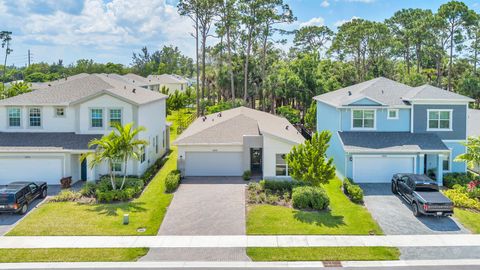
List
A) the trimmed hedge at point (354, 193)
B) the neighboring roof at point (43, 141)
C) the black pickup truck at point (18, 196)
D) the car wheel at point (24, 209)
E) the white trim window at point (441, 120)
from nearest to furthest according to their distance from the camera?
the black pickup truck at point (18, 196)
the car wheel at point (24, 209)
the trimmed hedge at point (354, 193)
the neighboring roof at point (43, 141)
the white trim window at point (441, 120)

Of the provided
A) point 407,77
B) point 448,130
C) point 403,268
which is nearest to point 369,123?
point 448,130

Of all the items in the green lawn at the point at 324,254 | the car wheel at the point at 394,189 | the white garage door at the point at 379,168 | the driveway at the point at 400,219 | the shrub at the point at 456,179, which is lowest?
the green lawn at the point at 324,254

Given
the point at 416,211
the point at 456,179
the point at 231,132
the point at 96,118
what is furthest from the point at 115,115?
the point at 456,179

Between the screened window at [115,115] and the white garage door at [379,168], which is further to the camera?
the screened window at [115,115]

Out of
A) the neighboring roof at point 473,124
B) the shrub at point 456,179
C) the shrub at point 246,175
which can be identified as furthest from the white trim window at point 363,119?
the shrub at point 246,175

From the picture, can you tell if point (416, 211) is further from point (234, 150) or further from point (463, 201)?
point (234, 150)

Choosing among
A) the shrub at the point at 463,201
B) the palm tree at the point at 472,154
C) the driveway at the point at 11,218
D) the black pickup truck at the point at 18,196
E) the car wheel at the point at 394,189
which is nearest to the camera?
the driveway at the point at 11,218

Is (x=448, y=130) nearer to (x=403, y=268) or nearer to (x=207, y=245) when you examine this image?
(x=403, y=268)

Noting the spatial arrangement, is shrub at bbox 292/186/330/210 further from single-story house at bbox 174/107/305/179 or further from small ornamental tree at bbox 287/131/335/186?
single-story house at bbox 174/107/305/179

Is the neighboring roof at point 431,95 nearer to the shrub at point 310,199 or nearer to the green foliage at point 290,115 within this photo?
the shrub at point 310,199
